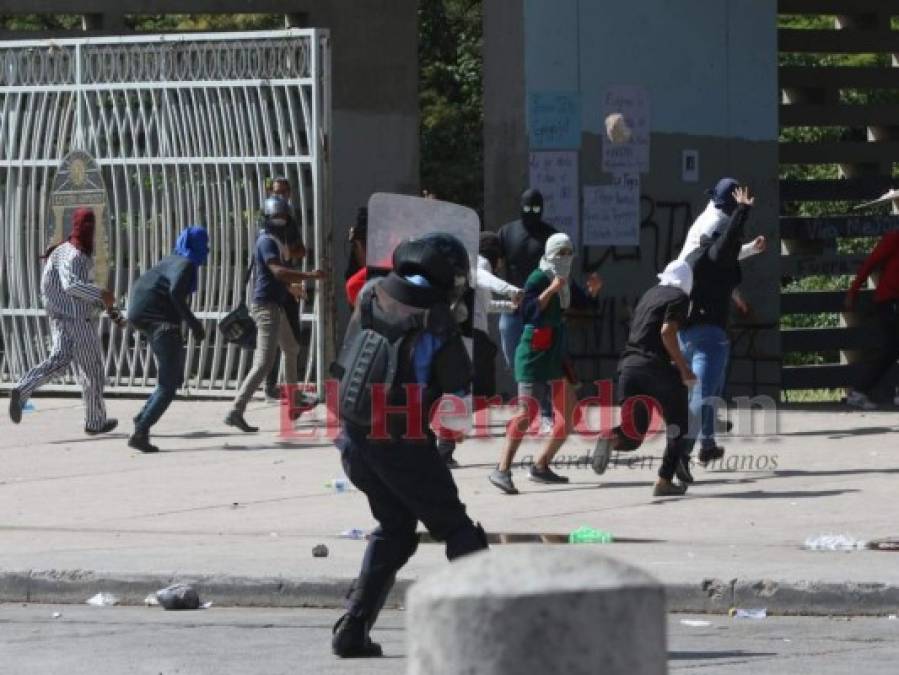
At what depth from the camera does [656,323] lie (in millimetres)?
11273

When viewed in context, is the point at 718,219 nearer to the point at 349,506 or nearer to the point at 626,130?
the point at 349,506

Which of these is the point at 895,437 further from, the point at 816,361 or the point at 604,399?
the point at 816,361

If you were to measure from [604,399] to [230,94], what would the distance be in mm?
3922

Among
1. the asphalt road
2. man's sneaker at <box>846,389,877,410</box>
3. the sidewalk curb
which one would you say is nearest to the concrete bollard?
the asphalt road

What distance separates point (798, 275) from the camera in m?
18.2

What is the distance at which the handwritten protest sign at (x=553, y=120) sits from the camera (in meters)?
16.3

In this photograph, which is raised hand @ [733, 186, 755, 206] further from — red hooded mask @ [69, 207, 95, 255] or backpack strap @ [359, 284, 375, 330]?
backpack strap @ [359, 284, 375, 330]

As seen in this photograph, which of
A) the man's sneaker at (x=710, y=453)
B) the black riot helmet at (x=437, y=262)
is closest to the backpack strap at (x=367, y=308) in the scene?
the black riot helmet at (x=437, y=262)

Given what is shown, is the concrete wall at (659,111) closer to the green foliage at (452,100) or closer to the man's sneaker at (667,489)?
the man's sneaker at (667,489)

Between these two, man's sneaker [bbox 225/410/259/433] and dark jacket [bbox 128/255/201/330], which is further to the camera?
man's sneaker [bbox 225/410/259/433]

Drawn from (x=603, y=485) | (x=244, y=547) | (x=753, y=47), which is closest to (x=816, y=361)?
(x=753, y=47)

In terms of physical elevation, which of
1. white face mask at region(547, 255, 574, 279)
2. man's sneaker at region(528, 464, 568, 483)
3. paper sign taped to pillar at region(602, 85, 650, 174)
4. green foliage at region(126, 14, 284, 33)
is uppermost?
green foliage at region(126, 14, 284, 33)

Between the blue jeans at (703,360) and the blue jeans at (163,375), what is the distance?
3697 mm

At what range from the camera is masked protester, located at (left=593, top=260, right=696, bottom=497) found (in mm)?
11234
